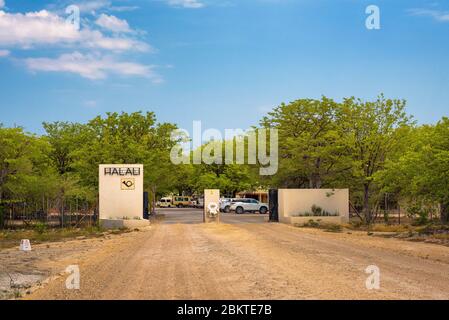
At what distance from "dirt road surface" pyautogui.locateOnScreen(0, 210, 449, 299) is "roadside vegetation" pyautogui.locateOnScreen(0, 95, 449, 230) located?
4143 millimetres

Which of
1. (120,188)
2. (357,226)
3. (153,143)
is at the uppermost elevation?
(153,143)

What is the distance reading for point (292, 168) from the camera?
36.9 meters

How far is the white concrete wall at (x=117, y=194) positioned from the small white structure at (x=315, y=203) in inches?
355

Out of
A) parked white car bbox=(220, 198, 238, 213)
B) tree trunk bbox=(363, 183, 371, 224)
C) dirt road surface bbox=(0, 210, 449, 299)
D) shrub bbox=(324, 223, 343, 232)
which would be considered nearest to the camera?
dirt road surface bbox=(0, 210, 449, 299)

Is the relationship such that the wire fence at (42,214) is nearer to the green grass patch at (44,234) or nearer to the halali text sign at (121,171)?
the green grass patch at (44,234)

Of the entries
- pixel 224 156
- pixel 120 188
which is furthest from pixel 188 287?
pixel 224 156

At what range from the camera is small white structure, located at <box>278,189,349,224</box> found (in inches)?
1324

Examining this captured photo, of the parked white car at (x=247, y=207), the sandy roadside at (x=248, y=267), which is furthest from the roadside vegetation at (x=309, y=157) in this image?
the parked white car at (x=247, y=207)

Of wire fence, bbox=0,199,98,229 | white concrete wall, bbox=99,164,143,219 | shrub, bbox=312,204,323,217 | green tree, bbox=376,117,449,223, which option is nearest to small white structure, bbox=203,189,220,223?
white concrete wall, bbox=99,164,143,219

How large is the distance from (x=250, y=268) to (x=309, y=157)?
77.9 feet

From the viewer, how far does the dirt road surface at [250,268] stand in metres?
10.7

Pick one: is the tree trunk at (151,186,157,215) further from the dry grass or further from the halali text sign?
the dry grass
